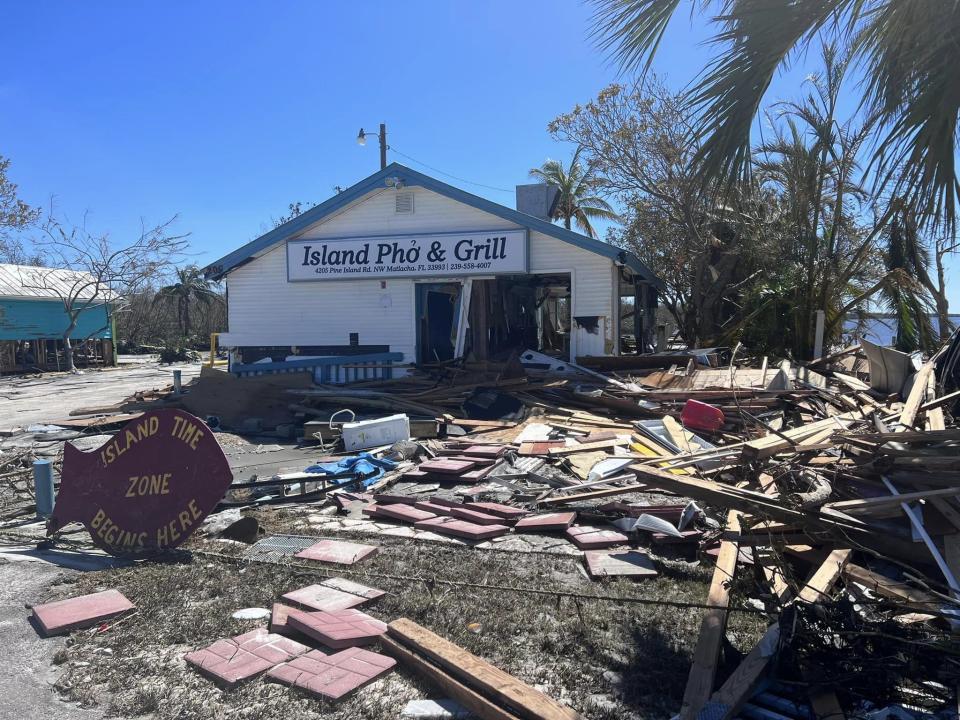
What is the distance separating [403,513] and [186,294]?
47.0 m

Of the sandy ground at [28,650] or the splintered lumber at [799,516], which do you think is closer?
the sandy ground at [28,650]

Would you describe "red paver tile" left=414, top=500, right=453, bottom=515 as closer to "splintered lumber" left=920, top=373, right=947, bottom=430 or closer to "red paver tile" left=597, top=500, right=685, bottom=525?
"red paver tile" left=597, top=500, right=685, bottom=525

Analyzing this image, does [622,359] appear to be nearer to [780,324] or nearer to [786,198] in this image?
[780,324]

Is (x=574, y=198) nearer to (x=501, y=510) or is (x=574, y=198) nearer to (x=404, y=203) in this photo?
(x=404, y=203)

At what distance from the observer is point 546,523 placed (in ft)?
20.4

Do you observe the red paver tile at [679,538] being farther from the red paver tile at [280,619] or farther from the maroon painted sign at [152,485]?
the maroon painted sign at [152,485]

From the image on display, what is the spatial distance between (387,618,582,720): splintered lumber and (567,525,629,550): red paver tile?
204cm

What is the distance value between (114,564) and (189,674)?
227cm

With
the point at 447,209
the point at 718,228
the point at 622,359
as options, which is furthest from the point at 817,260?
the point at 447,209

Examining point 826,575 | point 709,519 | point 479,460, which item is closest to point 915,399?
point 709,519

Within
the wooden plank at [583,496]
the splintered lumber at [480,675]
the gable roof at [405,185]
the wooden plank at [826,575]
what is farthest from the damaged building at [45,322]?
the wooden plank at [826,575]

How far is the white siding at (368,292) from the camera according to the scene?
15328mm

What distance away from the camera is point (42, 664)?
12.9 ft

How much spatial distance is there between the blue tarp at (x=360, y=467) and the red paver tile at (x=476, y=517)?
1747mm
